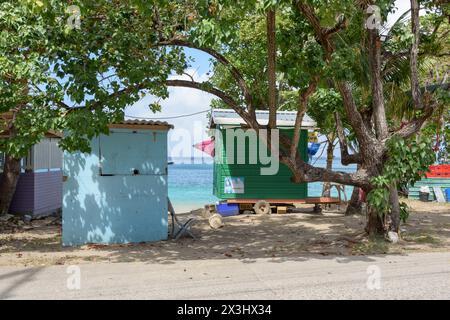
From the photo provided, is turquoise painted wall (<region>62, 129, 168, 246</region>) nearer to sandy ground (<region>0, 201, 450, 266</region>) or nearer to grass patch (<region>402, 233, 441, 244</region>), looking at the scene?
sandy ground (<region>0, 201, 450, 266</region>)

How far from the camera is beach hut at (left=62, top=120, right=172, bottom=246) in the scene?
10.6 m

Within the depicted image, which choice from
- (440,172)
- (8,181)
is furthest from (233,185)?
(440,172)

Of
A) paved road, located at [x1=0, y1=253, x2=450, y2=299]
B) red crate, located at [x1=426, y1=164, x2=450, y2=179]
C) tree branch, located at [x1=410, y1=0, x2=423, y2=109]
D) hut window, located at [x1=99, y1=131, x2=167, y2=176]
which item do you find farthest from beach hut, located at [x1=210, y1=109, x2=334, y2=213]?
paved road, located at [x1=0, y1=253, x2=450, y2=299]

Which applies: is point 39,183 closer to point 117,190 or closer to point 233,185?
point 233,185

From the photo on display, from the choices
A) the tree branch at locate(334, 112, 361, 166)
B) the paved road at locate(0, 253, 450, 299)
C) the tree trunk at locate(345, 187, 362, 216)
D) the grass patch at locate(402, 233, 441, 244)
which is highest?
the tree branch at locate(334, 112, 361, 166)

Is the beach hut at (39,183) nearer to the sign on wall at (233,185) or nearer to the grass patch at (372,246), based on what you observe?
the sign on wall at (233,185)

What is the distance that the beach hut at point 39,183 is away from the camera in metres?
16.4

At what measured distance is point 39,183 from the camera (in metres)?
17.1

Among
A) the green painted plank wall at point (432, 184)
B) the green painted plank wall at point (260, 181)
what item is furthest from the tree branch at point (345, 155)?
the green painted plank wall at point (432, 184)

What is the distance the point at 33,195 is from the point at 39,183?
739 millimetres

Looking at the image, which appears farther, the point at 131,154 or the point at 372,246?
the point at 131,154

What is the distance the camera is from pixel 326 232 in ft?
41.4

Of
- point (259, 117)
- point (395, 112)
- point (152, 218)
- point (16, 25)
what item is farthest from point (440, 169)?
point (16, 25)

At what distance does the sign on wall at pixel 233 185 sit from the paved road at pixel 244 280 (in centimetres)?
899
